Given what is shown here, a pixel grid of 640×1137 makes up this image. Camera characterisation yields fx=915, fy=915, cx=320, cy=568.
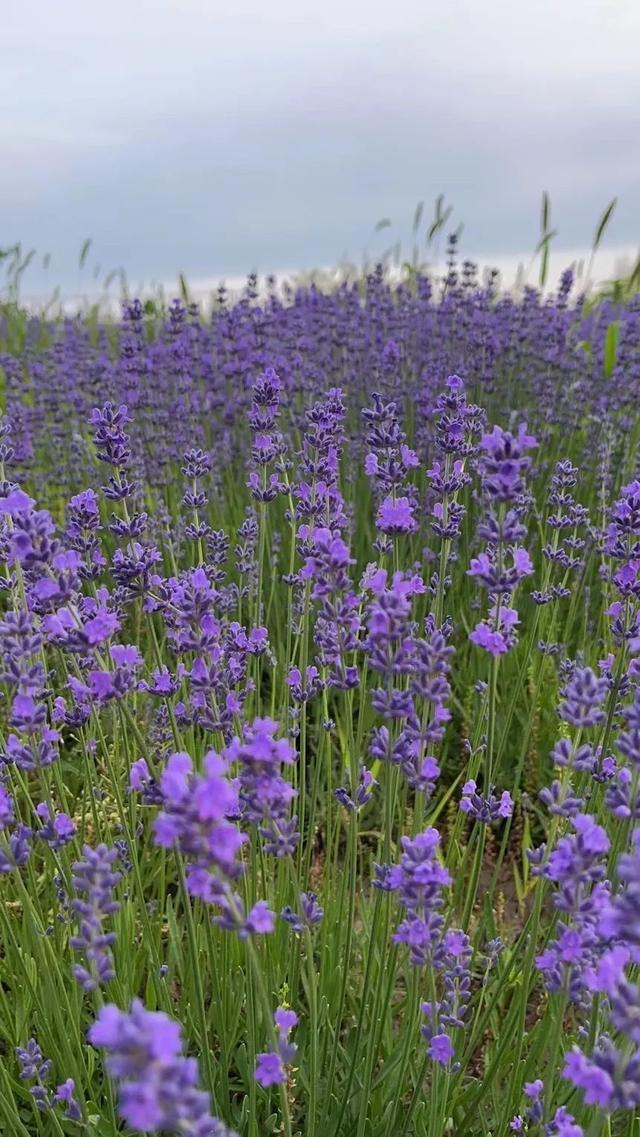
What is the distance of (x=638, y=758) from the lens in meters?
1.18

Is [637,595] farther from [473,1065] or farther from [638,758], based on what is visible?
[473,1065]

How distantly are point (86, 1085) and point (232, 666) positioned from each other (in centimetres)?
97

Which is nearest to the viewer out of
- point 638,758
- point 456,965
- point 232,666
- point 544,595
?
point 638,758

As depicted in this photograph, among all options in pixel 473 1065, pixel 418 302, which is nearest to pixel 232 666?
pixel 473 1065

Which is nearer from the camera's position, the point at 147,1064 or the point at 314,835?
the point at 147,1064

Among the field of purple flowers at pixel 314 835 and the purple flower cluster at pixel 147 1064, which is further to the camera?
the field of purple flowers at pixel 314 835

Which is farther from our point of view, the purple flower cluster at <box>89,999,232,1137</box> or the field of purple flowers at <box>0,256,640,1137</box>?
the field of purple flowers at <box>0,256,640,1137</box>

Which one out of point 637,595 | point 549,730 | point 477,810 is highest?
point 637,595

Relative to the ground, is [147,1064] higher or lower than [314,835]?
higher

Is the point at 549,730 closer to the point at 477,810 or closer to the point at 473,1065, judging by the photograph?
the point at 473,1065

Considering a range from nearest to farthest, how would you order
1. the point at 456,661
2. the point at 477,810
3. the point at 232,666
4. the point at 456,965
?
the point at 456,965 → the point at 477,810 → the point at 232,666 → the point at 456,661

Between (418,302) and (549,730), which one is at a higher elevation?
(418,302)

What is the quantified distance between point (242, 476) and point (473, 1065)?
3401mm

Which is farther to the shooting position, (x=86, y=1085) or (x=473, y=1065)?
(x=473, y=1065)
